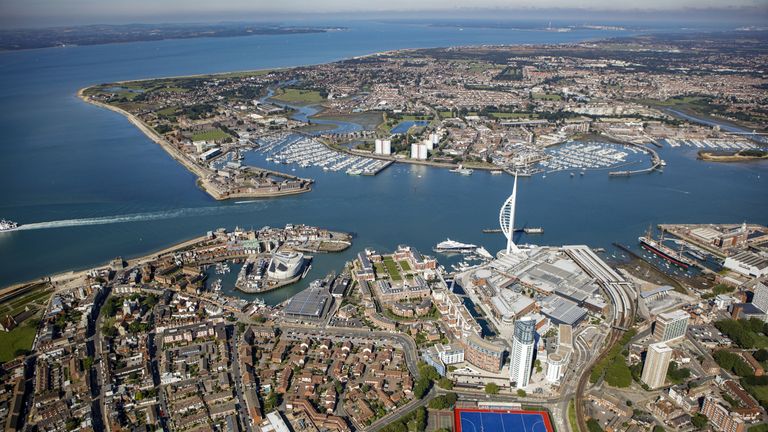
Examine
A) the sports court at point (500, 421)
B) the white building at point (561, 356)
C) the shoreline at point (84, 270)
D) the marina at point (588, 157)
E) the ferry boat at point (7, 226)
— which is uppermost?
the marina at point (588, 157)

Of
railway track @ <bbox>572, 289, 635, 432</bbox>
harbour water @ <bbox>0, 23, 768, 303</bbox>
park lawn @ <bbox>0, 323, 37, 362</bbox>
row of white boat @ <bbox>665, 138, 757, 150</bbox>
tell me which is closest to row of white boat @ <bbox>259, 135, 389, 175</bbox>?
harbour water @ <bbox>0, 23, 768, 303</bbox>

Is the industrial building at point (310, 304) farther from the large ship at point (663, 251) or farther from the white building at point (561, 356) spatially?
the large ship at point (663, 251)

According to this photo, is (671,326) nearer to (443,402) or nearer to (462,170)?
(443,402)

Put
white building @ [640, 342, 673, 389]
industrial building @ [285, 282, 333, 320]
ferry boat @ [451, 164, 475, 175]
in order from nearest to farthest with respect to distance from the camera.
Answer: white building @ [640, 342, 673, 389] < industrial building @ [285, 282, 333, 320] < ferry boat @ [451, 164, 475, 175]

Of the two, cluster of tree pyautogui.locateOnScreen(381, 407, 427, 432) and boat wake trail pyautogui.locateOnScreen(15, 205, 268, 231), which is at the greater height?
boat wake trail pyautogui.locateOnScreen(15, 205, 268, 231)

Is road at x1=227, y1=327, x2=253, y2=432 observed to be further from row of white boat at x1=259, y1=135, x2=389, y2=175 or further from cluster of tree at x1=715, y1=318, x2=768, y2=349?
row of white boat at x1=259, y1=135, x2=389, y2=175

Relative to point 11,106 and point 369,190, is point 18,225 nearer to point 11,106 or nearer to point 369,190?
point 369,190

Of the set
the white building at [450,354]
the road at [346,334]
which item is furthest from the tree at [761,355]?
the road at [346,334]

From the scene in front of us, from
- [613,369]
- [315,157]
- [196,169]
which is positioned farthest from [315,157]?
[613,369]
